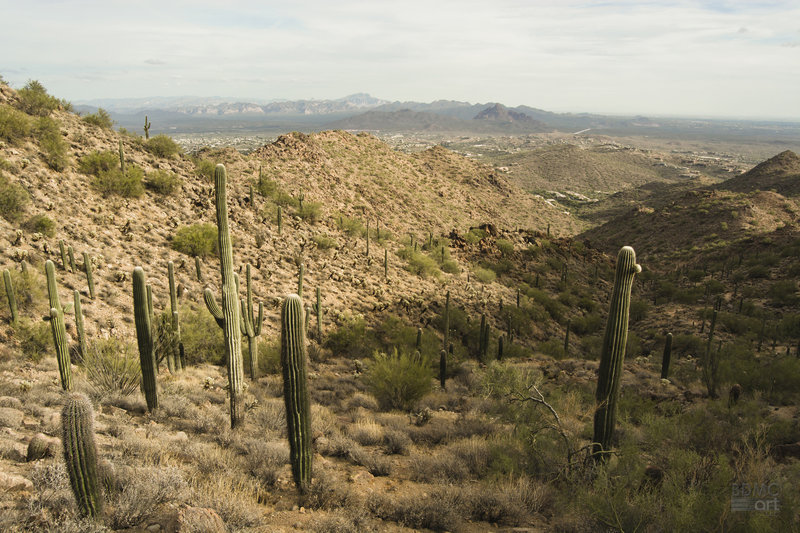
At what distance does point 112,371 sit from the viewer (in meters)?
9.01

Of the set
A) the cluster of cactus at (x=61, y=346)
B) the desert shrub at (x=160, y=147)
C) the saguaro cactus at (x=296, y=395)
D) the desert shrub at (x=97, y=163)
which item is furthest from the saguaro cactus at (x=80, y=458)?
the desert shrub at (x=160, y=147)

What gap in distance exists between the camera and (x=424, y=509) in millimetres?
5508

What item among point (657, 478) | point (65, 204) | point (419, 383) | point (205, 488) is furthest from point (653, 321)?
point (65, 204)

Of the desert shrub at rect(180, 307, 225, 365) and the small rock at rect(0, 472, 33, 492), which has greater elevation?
the small rock at rect(0, 472, 33, 492)

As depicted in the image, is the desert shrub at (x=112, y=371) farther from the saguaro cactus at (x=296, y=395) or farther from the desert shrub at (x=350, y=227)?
the desert shrub at (x=350, y=227)

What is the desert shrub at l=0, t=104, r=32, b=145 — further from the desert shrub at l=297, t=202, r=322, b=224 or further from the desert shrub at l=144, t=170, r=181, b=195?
the desert shrub at l=297, t=202, r=322, b=224

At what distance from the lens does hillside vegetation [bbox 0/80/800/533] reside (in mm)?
5340

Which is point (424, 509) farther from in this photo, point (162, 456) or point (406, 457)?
point (162, 456)

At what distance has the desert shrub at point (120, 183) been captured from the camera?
16453 mm

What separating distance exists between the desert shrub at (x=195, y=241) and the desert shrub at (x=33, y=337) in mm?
5938

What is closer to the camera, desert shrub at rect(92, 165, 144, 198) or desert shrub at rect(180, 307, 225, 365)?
desert shrub at rect(180, 307, 225, 365)

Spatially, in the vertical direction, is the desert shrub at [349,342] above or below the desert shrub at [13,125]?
below

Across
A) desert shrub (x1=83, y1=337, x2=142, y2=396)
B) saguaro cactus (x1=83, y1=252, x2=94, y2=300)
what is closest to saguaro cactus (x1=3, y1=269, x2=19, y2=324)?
saguaro cactus (x1=83, y1=252, x2=94, y2=300)

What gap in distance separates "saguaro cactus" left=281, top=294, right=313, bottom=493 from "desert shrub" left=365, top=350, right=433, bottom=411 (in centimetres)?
486
